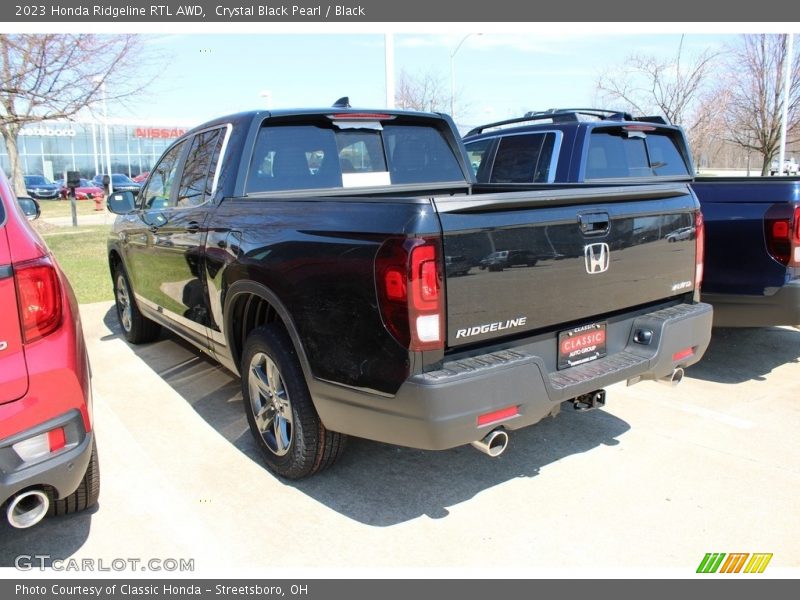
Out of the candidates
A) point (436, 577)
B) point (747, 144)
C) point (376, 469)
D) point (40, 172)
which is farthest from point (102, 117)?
point (40, 172)

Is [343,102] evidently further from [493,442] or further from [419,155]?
[493,442]

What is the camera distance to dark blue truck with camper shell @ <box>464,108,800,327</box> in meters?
4.61

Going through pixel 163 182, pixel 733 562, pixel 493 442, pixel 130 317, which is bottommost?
pixel 733 562

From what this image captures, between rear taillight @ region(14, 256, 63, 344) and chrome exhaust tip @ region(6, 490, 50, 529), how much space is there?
596 mm

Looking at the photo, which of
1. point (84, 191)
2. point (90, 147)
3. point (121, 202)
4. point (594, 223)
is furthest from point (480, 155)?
point (90, 147)

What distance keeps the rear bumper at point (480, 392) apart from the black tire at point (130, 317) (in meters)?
3.70

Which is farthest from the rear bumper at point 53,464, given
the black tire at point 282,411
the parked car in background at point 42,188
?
the parked car in background at point 42,188

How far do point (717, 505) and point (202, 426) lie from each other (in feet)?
10.1

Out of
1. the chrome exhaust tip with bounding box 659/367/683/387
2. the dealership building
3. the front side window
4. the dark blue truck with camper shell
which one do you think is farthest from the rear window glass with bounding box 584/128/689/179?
the dealership building

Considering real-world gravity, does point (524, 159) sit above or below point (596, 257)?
above

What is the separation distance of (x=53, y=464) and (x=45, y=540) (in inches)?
32.0

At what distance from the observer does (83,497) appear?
316 cm

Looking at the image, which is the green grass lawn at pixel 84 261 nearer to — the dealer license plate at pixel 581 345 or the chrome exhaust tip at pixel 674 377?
the dealer license plate at pixel 581 345

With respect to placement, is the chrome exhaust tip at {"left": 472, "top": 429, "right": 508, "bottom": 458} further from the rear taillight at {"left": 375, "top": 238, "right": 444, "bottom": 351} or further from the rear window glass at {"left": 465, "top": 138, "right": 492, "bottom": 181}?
the rear window glass at {"left": 465, "top": 138, "right": 492, "bottom": 181}
